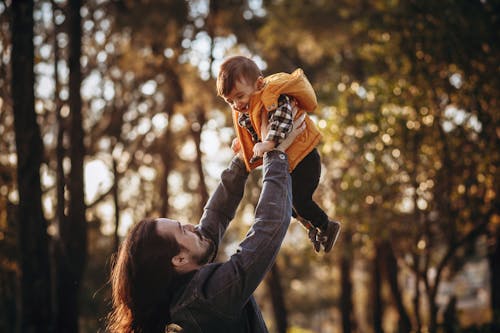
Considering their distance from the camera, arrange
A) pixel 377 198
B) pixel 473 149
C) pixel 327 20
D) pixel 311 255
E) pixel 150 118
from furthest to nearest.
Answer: pixel 150 118
pixel 327 20
pixel 311 255
pixel 377 198
pixel 473 149

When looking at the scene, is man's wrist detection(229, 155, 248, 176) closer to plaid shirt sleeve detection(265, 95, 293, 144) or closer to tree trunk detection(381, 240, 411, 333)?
plaid shirt sleeve detection(265, 95, 293, 144)

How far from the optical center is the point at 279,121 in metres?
2.72

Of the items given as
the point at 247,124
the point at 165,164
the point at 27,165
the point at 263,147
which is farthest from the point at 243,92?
the point at 165,164

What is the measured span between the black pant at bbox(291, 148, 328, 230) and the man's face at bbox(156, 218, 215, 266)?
0.61 meters

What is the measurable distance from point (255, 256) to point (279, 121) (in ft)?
2.29

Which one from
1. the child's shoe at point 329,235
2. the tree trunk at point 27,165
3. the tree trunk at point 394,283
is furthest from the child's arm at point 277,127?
the tree trunk at point 394,283

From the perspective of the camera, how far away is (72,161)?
969cm

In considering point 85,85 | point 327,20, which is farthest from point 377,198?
point 85,85

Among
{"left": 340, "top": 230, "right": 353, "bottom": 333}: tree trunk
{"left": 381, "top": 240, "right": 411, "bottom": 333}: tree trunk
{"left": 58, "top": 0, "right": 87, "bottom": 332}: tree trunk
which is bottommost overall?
{"left": 340, "top": 230, "right": 353, "bottom": 333}: tree trunk

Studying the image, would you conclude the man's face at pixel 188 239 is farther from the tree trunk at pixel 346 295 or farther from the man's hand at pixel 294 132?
the tree trunk at pixel 346 295

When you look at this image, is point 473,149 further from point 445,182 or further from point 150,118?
point 150,118

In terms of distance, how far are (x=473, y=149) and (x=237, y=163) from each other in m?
7.14

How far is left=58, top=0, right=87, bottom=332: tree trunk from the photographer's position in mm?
9117

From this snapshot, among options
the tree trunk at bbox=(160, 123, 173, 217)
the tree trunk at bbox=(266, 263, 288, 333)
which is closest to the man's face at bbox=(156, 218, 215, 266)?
the tree trunk at bbox=(266, 263, 288, 333)
